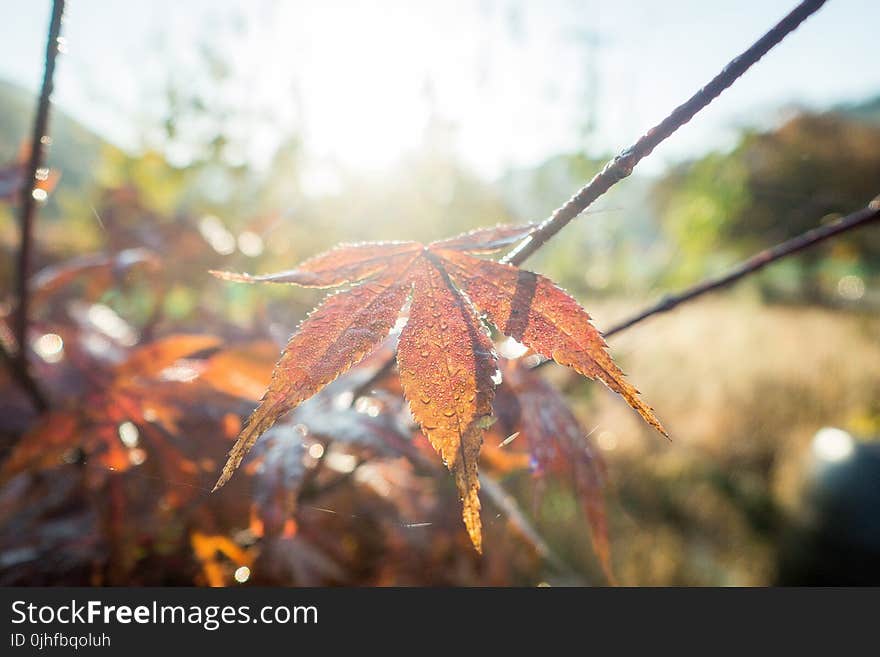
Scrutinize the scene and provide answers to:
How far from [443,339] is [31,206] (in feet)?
1.34

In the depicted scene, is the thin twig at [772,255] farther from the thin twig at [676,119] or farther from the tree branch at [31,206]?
the tree branch at [31,206]

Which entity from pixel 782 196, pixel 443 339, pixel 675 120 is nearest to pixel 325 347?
pixel 443 339

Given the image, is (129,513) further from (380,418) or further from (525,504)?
(525,504)

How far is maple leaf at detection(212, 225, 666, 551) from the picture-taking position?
9.2 inches

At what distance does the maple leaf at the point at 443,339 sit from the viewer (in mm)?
235

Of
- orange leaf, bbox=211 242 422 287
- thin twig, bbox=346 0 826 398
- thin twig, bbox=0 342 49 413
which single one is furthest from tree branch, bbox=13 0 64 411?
thin twig, bbox=346 0 826 398

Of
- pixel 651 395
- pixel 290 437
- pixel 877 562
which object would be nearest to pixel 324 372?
pixel 290 437

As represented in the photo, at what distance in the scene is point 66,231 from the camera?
1980 mm

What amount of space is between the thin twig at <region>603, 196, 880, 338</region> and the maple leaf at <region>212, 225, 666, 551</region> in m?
0.07

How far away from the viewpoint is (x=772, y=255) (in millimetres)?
379

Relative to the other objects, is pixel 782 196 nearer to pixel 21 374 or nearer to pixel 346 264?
pixel 346 264

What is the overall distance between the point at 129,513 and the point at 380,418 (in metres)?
0.31

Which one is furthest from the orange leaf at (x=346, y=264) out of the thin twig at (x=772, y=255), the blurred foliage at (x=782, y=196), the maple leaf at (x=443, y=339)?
the blurred foliage at (x=782, y=196)

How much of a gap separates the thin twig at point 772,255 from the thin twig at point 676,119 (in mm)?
86
